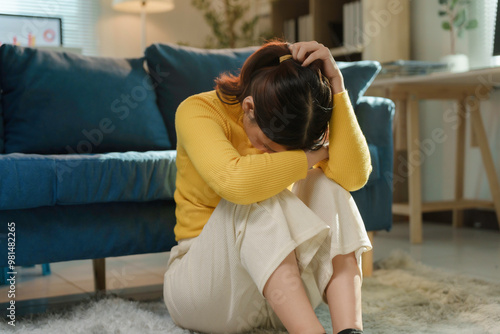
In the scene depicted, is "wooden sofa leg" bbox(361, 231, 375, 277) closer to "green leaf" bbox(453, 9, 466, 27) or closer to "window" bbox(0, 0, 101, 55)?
"green leaf" bbox(453, 9, 466, 27)

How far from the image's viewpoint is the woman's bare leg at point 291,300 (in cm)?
98

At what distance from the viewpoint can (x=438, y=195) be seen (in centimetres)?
334

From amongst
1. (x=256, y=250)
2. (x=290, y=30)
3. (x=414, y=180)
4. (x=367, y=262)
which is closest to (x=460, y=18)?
(x=414, y=180)

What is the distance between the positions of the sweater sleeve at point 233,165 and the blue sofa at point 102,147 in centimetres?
40

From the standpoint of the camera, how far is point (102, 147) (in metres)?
1.86

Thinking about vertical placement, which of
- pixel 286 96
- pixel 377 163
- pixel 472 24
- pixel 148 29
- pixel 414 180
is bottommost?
pixel 414 180

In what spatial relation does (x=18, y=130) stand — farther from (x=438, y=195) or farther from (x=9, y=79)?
(x=438, y=195)

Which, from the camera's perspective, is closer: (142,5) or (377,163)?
(377,163)

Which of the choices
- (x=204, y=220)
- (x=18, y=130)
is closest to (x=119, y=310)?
(x=204, y=220)

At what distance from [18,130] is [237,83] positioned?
0.91m

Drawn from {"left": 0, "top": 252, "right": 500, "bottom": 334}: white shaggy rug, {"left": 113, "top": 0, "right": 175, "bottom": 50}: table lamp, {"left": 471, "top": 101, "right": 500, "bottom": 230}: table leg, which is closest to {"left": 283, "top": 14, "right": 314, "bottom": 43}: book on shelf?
{"left": 113, "top": 0, "right": 175, "bottom": 50}: table lamp

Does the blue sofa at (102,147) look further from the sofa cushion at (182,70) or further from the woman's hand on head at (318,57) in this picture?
the woman's hand on head at (318,57)

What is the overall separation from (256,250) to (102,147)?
98 cm

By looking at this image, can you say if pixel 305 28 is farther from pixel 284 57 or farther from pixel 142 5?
pixel 284 57
